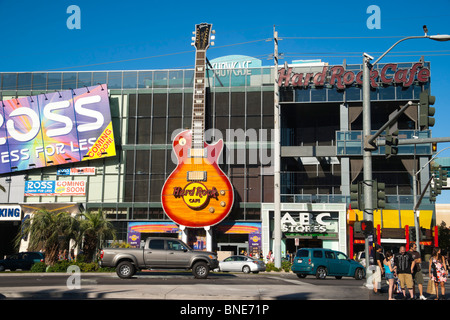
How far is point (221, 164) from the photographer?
47.8 meters

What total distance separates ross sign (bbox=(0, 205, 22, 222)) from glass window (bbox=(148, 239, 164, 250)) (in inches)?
1133

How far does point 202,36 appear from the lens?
151 ft

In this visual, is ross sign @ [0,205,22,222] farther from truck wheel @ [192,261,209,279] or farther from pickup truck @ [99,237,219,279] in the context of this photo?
truck wheel @ [192,261,209,279]

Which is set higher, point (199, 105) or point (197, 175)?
point (199, 105)

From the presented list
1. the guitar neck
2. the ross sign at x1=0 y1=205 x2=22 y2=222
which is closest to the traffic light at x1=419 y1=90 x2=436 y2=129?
the guitar neck

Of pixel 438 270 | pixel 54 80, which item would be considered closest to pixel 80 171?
pixel 54 80

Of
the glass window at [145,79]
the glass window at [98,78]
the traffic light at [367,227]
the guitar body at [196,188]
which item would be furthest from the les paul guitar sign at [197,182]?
the traffic light at [367,227]

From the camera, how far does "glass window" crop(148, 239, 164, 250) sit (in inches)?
928

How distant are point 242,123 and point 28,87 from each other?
21.9 meters

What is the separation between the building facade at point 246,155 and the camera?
45.6 metres

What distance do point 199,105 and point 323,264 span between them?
21181 mm

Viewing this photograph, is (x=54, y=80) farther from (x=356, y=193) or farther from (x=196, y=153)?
(x=356, y=193)

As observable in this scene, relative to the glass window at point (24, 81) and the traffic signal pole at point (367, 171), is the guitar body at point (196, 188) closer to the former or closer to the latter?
the glass window at point (24, 81)
